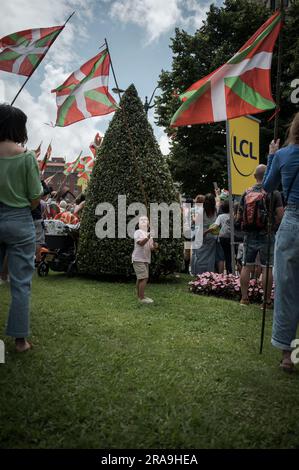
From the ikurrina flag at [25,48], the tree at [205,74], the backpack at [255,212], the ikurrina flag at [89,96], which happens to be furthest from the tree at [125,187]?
the tree at [205,74]

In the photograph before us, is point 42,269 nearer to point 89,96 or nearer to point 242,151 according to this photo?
point 89,96

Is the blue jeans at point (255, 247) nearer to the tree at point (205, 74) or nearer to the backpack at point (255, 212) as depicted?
the backpack at point (255, 212)

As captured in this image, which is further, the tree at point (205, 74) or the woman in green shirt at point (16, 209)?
the tree at point (205, 74)

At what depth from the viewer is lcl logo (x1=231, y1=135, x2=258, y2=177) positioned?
846 cm

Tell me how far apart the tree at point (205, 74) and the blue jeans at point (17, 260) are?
18.1m

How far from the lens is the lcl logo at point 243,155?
846 centimetres

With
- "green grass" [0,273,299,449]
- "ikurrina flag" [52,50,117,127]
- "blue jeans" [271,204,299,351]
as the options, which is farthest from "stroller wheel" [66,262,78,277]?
"blue jeans" [271,204,299,351]

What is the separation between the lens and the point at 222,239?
9.20 metres

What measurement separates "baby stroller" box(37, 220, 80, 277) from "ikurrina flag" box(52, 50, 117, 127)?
3440mm

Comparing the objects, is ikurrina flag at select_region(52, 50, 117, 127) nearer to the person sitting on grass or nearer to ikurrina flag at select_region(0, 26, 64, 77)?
ikurrina flag at select_region(0, 26, 64, 77)
